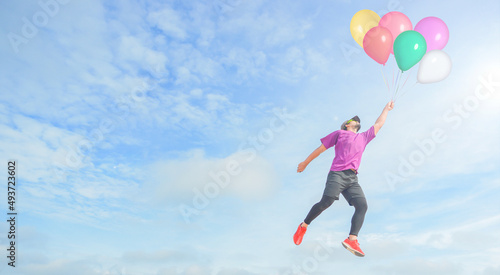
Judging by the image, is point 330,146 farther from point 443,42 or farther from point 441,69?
point 443,42

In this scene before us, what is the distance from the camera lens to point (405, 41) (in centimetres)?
719

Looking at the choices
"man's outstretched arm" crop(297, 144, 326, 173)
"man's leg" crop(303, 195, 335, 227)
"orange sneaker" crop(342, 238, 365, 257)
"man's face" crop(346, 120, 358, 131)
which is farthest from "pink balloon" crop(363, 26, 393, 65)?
"orange sneaker" crop(342, 238, 365, 257)

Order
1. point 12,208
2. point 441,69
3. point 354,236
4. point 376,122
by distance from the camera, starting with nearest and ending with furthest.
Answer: point 354,236 < point 376,122 < point 441,69 < point 12,208

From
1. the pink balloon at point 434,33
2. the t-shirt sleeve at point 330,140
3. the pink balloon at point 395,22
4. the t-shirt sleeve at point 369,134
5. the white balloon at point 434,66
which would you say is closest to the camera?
the t-shirt sleeve at point 369,134

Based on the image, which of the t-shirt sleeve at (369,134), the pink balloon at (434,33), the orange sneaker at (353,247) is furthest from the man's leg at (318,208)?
the pink balloon at (434,33)

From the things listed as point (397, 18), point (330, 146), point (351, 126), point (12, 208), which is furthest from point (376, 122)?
point (12, 208)

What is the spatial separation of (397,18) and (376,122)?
2.64 metres

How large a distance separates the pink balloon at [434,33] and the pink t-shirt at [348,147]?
281cm

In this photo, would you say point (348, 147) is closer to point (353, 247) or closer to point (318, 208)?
point (318, 208)

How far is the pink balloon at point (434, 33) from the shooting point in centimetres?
820

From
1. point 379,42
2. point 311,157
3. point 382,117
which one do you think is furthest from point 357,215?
point 379,42

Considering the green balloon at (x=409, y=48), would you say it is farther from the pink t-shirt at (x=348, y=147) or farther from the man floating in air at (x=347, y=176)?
the pink t-shirt at (x=348, y=147)

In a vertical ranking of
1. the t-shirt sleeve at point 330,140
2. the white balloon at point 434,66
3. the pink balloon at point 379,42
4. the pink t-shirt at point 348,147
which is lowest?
the pink t-shirt at point 348,147

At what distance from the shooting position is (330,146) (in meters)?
7.02
